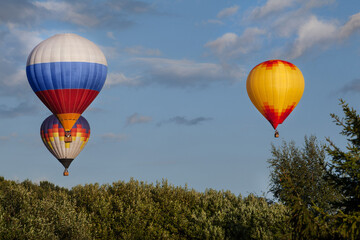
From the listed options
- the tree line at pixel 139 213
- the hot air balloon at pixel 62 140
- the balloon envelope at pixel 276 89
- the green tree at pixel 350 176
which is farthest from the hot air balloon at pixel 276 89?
the green tree at pixel 350 176

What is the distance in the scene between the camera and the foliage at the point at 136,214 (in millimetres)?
38938

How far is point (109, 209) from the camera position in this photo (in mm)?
45406

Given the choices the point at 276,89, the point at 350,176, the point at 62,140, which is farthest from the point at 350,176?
the point at 62,140

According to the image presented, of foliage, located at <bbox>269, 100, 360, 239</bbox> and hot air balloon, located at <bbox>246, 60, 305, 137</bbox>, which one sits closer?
foliage, located at <bbox>269, 100, 360, 239</bbox>

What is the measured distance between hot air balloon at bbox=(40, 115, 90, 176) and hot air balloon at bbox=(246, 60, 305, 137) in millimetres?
24213

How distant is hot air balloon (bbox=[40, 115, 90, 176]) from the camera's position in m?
→ 67.8

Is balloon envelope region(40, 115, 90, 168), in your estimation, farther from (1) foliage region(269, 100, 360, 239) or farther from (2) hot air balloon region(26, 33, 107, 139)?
(1) foliage region(269, 100, 360, 239)

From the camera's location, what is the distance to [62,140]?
67.9 metres

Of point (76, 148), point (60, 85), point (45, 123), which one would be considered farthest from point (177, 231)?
point (45, 123)

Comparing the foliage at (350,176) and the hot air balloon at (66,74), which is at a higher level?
the hot air balloon at (66,74)

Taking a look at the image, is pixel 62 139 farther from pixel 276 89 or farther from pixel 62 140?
pixel 276 89

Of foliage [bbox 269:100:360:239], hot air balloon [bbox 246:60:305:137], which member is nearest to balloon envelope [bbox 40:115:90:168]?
hot air balloon [bbox 246:60:305:137]

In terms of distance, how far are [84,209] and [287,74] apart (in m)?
26.9

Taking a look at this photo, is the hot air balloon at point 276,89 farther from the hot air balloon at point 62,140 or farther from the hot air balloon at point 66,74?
the hot air balloon at point 62,140
